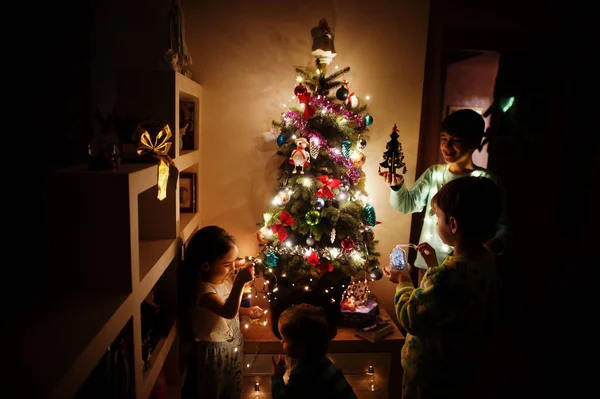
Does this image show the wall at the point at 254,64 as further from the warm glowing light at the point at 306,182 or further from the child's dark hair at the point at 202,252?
the child's dark hair at the point at 202,252

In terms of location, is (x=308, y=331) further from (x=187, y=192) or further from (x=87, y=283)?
(x=187, y=192)

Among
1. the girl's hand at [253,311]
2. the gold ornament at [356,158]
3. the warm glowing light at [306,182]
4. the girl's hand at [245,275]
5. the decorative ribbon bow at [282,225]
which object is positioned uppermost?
the gold ornament at [356,158]

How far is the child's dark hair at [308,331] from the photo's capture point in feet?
5.24

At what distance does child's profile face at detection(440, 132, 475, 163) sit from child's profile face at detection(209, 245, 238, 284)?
44.3 inches

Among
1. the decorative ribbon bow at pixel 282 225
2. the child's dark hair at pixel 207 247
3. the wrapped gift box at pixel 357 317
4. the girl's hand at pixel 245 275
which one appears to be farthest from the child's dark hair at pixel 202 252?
the wrapped gift box at pixel 357 317

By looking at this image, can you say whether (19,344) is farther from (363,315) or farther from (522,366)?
(522,366)

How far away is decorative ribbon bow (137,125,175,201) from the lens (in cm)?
159

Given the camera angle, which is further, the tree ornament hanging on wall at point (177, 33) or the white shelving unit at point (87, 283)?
the tree ornament hanging on wall at point (177, 33)

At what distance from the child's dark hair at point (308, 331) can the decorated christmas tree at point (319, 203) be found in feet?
1.66

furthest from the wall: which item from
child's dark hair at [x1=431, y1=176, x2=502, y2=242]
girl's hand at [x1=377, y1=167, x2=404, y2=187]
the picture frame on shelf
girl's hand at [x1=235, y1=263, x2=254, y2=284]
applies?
child's dark hair at [x1=431, y1=176, x2=502, y2=242]

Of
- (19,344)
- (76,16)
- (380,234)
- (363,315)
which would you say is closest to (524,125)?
(380,234)

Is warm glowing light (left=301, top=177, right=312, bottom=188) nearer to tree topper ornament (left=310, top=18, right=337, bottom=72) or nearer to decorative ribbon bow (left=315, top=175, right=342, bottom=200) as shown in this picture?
decorative ribbon bow (left=315, top=175, right=342, bottom=200)

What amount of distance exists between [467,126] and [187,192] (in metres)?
1.52

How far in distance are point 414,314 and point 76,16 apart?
223 centimetres
